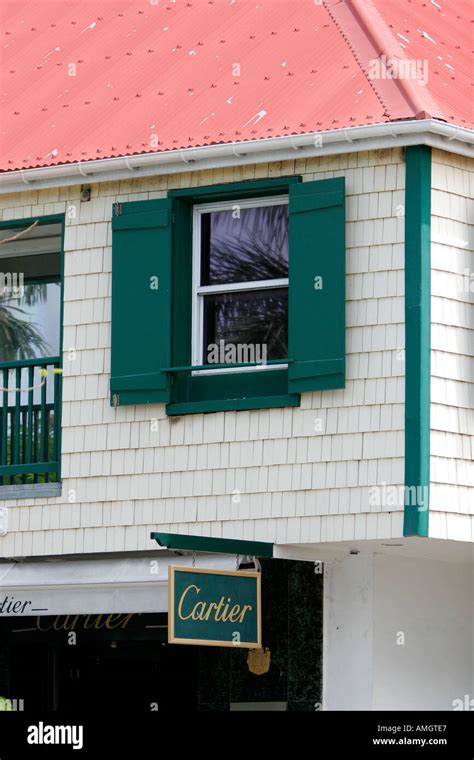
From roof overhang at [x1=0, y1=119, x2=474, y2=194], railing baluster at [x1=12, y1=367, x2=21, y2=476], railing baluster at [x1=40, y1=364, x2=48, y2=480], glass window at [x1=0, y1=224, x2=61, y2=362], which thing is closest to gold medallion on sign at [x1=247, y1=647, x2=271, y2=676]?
railing baluster at [x1=40, y1=364, x2=48, y2=480]

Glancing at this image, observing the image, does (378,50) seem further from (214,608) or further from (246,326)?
(214,608)

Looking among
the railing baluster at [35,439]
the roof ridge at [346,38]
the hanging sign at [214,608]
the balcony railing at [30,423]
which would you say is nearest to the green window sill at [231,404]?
the balcony railing at [30,423]

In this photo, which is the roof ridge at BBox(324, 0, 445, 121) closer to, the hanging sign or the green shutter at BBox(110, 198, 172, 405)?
the green shutter at BBox(110, 198, 172, 405)

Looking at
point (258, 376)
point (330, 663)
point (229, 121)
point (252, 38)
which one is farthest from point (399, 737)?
point (252, 38)

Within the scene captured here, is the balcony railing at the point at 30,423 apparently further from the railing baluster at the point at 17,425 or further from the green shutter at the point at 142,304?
the green shutter at the point at 142,304

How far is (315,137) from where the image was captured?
44.3 feet

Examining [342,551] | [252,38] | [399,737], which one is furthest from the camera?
[252,38]

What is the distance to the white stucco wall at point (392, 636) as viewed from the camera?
45.4 feet

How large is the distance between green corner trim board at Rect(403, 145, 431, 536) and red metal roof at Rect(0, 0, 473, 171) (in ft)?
1.66

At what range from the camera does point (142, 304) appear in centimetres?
1416

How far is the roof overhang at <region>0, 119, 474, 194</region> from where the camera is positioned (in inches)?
524

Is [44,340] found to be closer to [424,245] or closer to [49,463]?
[49,463]

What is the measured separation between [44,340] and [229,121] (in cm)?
281

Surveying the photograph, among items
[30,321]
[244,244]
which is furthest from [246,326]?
[30,321]
